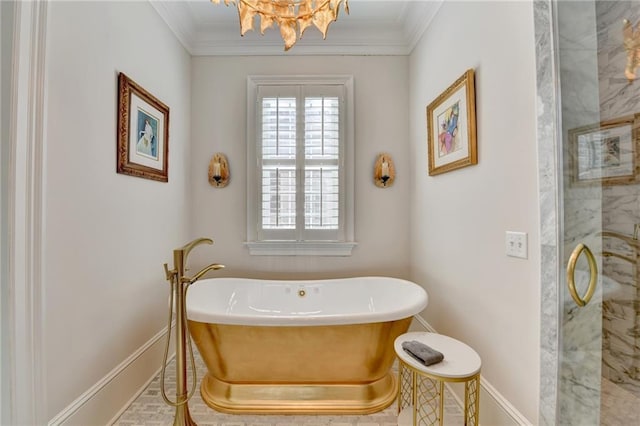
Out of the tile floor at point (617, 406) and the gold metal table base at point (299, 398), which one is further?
the gold metal table base at point (299, 398)

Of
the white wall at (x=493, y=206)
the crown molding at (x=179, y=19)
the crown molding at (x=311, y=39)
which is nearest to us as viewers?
the white wall at (x=493, y=206)

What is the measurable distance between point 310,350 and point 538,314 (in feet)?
3.69

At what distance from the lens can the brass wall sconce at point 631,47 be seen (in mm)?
1044

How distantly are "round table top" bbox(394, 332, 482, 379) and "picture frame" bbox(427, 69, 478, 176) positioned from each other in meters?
0.99

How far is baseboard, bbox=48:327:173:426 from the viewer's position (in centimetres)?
133

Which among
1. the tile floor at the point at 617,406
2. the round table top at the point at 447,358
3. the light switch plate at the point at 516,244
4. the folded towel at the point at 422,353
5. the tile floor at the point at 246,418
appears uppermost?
the light switch plate at the point at 516,244

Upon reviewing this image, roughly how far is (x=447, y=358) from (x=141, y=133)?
2227 mm

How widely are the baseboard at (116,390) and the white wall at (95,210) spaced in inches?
1.5

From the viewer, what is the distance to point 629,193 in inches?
41.9

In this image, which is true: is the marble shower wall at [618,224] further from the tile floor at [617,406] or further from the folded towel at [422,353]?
the folded towel at [422,353]

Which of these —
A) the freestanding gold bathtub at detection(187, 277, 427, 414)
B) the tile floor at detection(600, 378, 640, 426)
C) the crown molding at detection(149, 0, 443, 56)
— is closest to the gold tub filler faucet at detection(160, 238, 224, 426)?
the freestanding gold bathtub at detection(187, 277, 427, 414)

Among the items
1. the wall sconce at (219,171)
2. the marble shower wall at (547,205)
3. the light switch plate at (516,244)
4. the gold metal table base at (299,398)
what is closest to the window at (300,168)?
the wall sconce at (219,171)

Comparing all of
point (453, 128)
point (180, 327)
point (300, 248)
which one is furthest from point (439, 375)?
point (300, 248)

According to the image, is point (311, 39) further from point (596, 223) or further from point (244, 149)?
point (596, 223)
